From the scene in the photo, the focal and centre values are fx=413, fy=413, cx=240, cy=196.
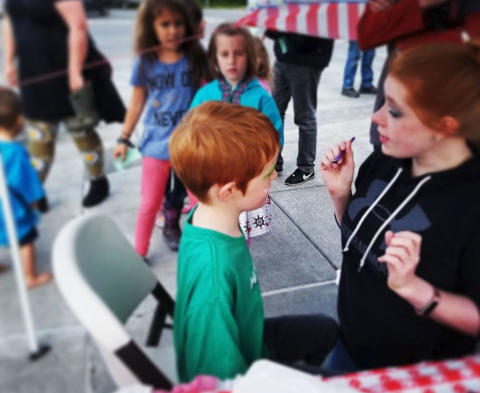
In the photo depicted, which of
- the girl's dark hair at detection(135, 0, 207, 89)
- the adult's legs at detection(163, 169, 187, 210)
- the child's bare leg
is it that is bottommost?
the adult's legs at detection(163, 169, 187, 210)

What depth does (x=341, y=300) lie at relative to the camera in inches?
44.9

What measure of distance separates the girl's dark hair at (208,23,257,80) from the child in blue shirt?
383 mm

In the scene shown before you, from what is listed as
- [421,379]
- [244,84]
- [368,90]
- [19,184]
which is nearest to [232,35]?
[244,84]

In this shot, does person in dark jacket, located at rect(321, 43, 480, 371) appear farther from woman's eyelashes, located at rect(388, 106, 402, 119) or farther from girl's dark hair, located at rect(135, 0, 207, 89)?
girl's dark hair, located at rect(135, 0, 207, 89)

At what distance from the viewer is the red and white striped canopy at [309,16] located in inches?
35.6

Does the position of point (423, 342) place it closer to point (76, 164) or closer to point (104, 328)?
point (104, 328)

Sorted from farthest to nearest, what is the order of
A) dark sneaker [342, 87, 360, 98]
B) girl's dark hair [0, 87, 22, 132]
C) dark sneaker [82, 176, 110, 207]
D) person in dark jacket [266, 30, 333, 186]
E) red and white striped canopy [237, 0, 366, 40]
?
1. dark sneaker [342, 87, 360, 98]
2. person in dark jacket [266, 30, 333, 186]
3. red and white striped canopy [237, 0, 366, 40]
4. dark sneaker [82, 176, 110, 207]
5. girl's dark hair [0, 87, 22, 132]

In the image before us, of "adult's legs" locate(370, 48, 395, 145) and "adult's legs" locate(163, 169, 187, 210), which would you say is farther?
"adult's legs" locate(163, 169, 187, 210)

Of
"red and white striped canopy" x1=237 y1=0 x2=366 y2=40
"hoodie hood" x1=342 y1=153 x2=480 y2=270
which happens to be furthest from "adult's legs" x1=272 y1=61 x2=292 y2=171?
"hoodie hood" x1=342 y1=153 x2=480 y2=270

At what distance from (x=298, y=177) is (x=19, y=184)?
684 mm

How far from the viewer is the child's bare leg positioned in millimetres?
579

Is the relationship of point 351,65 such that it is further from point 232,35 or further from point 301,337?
point 301,337

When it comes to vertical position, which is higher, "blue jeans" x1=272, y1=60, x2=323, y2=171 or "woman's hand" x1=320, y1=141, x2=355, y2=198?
"blue jeans" x1=272, y1=60, x2=323, y2=171

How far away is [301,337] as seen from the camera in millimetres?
1109
